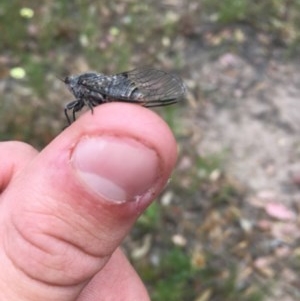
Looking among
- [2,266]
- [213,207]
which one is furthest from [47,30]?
[2,266]

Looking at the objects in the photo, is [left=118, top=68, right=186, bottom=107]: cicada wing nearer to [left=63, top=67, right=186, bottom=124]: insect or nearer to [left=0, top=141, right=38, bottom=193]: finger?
[left=63, top=67, right=186, bottom=124]: insect

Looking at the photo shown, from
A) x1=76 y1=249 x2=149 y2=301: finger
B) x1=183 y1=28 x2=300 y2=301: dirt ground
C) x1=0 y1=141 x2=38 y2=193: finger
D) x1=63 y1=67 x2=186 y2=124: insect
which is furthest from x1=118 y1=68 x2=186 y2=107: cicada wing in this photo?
x1=183 y1=28 x2=300 y2=301: dirt ground

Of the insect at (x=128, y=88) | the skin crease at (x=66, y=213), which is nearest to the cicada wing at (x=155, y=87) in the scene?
the insect at (x=128, y=88)

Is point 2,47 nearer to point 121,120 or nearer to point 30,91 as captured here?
point 30,91

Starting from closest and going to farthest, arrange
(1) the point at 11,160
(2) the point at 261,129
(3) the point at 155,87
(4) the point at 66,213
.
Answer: (4) the point at 66,213
(3) the point at 155,87
(1) the point at 11,160
(2) the point at 261,129

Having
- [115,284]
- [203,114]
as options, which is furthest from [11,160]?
[203,114]

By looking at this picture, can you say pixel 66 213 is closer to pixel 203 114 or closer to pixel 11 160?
pixel 11 160

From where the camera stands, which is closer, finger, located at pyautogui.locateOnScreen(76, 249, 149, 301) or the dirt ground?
finger, located at pyautogui.locateOnScreen(76, 249, 149, 301)
